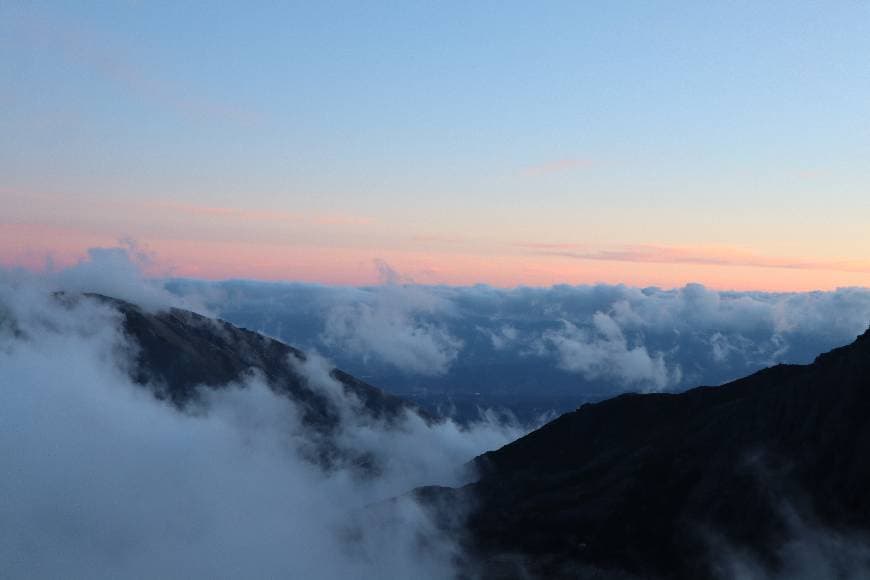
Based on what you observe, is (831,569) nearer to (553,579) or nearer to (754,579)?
(754,579)

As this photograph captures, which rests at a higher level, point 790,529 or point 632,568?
point 790,529

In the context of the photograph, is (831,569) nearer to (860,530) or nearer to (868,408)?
(860,530)

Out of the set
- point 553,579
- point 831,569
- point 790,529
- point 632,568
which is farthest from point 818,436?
point 553,579

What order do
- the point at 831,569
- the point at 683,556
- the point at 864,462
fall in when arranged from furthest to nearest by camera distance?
the point at 683,556, the point at 864,462, the point at 831,569

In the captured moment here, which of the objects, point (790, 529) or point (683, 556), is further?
point (683, 556)

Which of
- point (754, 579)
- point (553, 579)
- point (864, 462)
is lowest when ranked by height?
point (553, 579)

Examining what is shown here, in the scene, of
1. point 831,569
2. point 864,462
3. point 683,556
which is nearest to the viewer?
point 831,569

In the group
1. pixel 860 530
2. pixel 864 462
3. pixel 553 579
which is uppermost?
pixel 864 462

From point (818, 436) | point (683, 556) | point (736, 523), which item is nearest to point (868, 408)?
point (818, 436)

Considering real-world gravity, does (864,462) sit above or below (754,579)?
above

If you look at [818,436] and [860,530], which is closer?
Result: [860,530]
